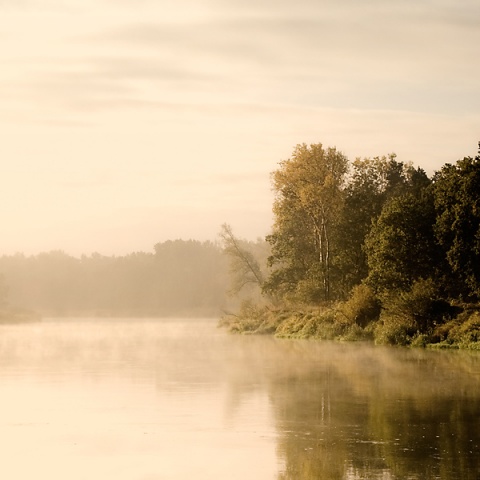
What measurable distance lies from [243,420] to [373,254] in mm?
40897

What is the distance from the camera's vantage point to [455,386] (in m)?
29.5

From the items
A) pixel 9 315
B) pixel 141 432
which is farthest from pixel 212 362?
pixel 9 315

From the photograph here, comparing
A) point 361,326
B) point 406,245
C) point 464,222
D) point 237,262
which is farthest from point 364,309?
point 237,262

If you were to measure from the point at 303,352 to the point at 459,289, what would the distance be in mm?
11273

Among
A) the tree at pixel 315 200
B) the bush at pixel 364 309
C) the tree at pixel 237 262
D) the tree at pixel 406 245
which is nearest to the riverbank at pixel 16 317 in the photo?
the tree at pixel 237 262

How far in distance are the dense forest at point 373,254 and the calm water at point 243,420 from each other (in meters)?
13.3

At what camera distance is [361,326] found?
214 feet

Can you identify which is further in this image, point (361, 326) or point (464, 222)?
point (361, 326)

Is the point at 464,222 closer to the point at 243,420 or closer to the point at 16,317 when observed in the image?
the point at 243,420

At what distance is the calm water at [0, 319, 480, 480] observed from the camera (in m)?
16.3

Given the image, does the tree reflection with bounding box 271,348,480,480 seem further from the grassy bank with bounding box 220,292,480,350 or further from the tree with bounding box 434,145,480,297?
the tree with bounding box 434,145,480,297

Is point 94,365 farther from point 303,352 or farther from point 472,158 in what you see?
point 472,158

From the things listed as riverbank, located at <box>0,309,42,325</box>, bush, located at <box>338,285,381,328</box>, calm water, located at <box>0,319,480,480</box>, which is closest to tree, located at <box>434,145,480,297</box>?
bush, located at <box>338,285,381,328</box>

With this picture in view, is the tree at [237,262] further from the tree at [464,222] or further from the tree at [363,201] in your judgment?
the tree at [464,222]
